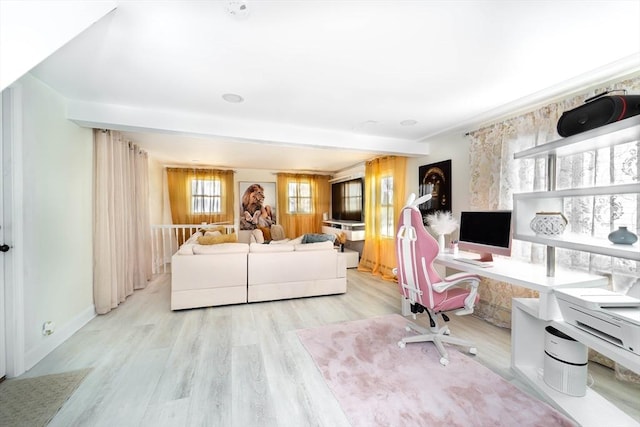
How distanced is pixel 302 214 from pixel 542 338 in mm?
5548

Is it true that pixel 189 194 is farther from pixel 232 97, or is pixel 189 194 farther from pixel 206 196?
pixel 232 97

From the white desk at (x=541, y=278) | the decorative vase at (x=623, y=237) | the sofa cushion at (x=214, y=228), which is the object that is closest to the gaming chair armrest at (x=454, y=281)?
the white desk at (x=541, y=278)

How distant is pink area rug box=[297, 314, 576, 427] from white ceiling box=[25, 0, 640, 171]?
87.5 inches

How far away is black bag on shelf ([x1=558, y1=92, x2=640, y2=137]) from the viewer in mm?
1454

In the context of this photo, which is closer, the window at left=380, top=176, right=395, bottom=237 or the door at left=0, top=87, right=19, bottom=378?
the door at left=0, top=87, right=19, bottom=378

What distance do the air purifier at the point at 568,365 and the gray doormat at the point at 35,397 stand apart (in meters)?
3.07

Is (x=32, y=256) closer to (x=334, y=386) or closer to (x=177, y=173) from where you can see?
(x=334, y=386)

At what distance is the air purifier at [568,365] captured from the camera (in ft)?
5.25

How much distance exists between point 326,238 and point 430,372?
2491 mm

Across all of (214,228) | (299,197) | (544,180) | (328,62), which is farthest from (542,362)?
(299,197)

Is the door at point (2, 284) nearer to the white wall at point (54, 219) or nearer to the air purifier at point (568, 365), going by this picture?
the white wall at point (54, 219)

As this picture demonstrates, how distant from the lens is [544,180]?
91.9 inches

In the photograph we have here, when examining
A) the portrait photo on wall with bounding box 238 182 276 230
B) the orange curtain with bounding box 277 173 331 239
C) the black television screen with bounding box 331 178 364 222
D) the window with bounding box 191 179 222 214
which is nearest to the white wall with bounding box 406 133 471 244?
the black television screen with bounding box 331 178 364 222

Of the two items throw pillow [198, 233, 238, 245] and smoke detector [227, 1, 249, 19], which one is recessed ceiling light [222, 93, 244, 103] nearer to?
smoke detector [227, 1, 249, 19]
